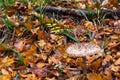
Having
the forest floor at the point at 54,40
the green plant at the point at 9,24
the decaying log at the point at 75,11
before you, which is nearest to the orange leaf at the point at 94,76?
the forest floor at the point at 54,40

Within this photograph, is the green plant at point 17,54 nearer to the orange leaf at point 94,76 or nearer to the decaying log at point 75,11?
the orange leaf at point 94,76

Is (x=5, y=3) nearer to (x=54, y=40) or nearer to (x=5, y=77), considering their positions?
(x=54, y=40)

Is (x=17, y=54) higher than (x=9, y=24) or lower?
lower

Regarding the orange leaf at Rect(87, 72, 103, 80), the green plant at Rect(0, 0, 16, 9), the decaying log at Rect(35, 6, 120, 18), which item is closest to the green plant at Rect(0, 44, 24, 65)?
the orange leaf at Rect(87, 72, 103, 80)

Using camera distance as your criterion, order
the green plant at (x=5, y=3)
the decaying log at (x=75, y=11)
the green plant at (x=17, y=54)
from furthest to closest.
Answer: the green plant at (x=5, y=3)
the decaying log at (x=75, y=11)
the green plant at (x=17, y=54)

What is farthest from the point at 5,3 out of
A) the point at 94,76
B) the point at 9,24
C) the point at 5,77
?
the point at 94,76

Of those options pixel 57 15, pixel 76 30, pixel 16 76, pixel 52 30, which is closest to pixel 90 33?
pixel 76 30

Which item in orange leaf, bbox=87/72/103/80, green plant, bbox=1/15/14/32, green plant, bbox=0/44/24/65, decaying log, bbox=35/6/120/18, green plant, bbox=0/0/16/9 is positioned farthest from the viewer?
green plant, bbox=0/0/16/9

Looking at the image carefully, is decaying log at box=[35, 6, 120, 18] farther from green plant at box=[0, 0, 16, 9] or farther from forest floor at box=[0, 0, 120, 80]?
green plant at box=[0, 0, 16, 9]

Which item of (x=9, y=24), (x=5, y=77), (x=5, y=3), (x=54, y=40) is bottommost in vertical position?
(x=5, y=77)

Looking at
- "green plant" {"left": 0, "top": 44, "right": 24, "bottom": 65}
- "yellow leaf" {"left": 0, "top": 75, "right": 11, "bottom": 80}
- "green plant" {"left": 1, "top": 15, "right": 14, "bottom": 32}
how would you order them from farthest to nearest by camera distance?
"green plant" {"left": 1, "top": 15, "right": 14, "bottom": 32} → "green plant" {"left": 0, "top": 44, "right": 24, "bottom": 65} → "yellow leaf" {"left": 0, "top": 75, "right": 11, "bottom": 80}

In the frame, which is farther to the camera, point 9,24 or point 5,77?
point 9,24
